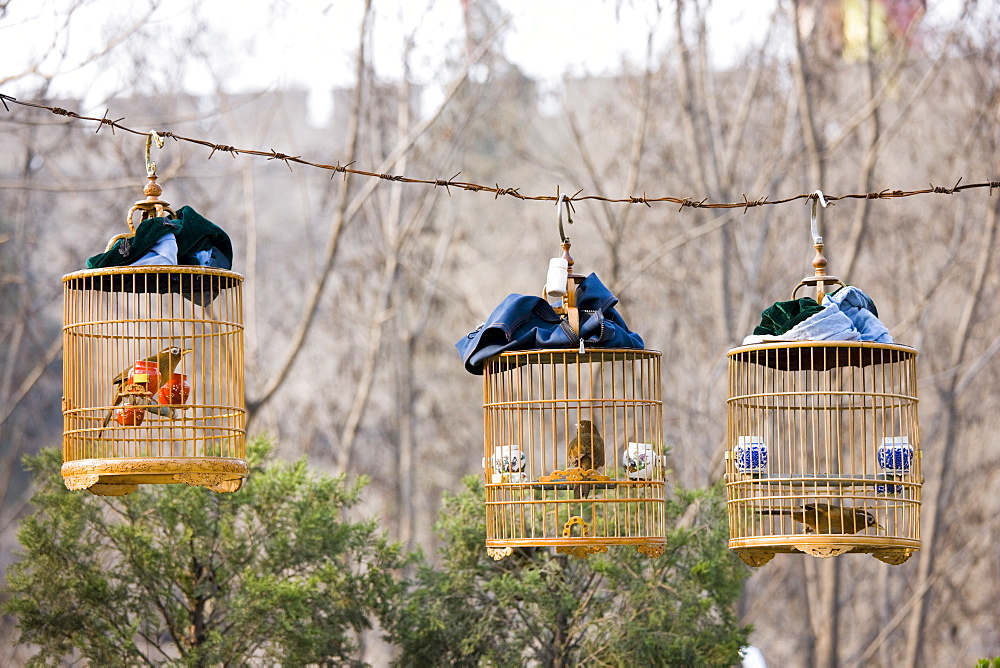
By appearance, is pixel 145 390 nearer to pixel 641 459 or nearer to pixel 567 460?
pixel 567 460

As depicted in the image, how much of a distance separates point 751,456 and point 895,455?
546 mm

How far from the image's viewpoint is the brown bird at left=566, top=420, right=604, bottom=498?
15.5 feet

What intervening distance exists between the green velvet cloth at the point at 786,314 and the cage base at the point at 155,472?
2.08 metres

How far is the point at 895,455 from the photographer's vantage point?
15.1 feet

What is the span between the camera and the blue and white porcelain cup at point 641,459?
4.75 meters

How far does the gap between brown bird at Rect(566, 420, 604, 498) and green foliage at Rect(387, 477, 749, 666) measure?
224 cm

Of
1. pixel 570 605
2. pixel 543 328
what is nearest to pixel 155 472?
pixel 543 328

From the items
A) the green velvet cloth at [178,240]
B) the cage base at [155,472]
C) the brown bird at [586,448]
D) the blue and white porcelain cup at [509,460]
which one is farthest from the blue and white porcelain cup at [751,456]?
the green velvet cloth at [178,240]

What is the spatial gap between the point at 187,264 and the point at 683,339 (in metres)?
9.65

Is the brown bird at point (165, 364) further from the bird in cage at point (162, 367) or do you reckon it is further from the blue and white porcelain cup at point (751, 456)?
the blue and white porcelain cup at point (751, 456)

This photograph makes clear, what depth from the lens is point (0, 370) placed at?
13.5m

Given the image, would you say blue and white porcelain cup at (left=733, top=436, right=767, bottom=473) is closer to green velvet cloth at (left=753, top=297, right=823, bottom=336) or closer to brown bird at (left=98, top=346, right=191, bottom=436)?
green velvet cloth at (left=753, top=297, right=823, bottom=336)

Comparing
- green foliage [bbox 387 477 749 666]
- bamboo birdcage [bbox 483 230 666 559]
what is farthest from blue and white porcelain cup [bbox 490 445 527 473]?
green foliage [bbox 387 477 749 666]

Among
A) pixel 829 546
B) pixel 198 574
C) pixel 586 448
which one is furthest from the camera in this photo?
pixel 198 574
